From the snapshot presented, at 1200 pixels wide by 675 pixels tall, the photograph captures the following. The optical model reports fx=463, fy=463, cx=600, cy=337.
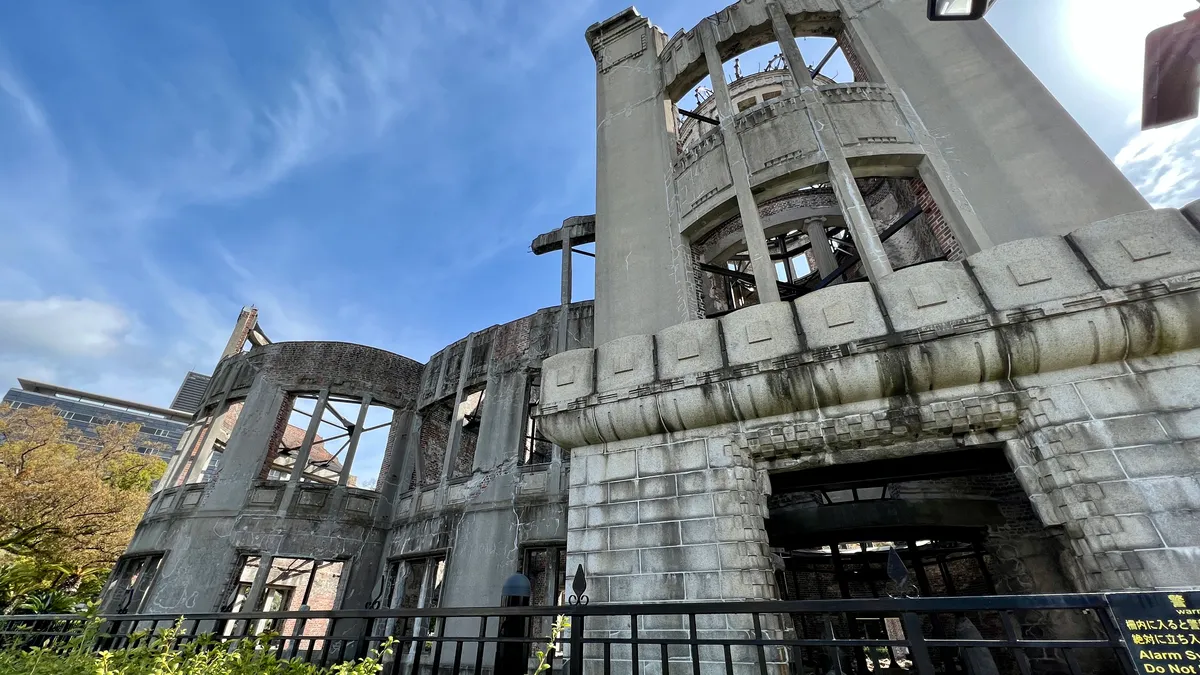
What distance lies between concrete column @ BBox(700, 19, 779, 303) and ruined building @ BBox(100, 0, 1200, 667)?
2.0 inches

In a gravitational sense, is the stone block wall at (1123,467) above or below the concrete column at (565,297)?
below

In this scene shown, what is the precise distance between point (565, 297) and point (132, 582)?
14341 millimetres

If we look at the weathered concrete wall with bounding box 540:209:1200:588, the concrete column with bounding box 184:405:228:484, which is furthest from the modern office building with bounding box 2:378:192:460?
the weathered concrete wall with bounding box 540:209:1200:588

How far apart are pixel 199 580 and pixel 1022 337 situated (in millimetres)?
16986

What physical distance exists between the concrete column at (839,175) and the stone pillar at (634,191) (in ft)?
7.39

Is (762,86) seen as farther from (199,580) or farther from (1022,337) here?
(199,580)

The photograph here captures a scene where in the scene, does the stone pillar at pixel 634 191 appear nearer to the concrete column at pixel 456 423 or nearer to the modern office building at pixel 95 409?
the concrete column at pixel 456 423

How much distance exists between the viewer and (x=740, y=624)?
4.04m

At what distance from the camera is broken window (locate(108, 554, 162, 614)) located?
11984mm

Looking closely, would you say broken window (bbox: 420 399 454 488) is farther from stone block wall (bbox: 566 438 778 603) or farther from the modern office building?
the modern office building

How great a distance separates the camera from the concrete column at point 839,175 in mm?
5805

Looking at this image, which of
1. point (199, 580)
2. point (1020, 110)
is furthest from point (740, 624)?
point (199, 580)

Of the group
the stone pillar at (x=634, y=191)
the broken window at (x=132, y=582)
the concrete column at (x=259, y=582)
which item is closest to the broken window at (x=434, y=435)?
the concrete column at (x=259, y=582)

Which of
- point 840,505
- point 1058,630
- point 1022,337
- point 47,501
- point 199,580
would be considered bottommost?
point 1058,630
